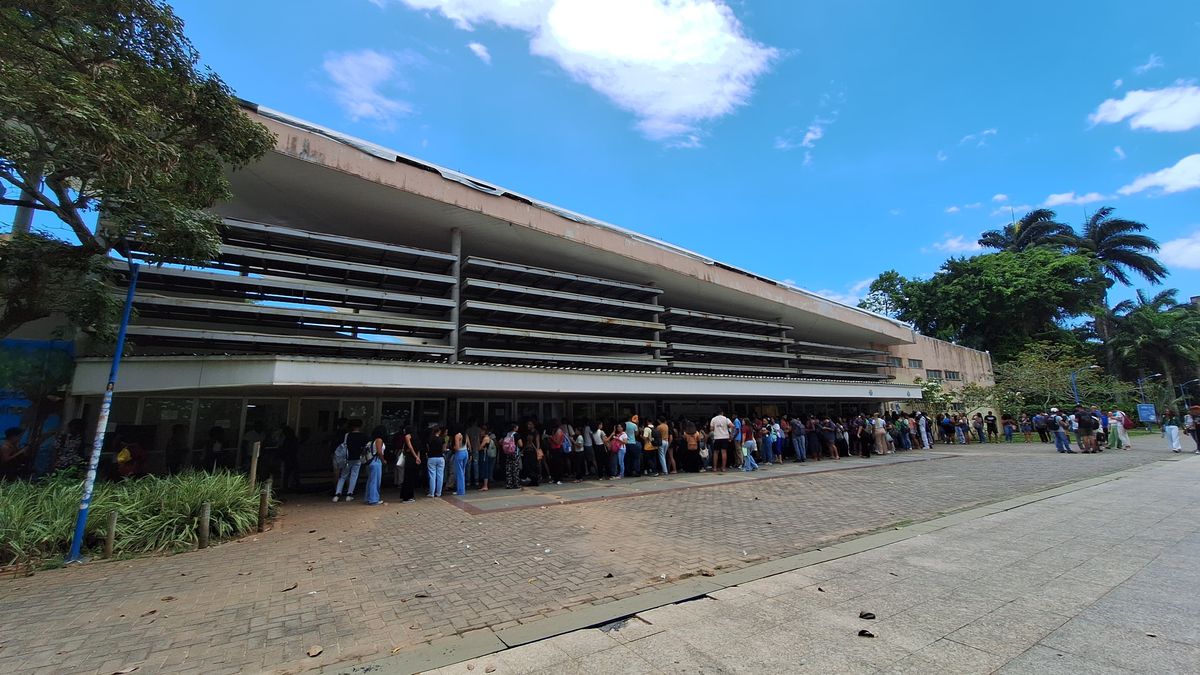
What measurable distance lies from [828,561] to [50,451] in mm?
14409

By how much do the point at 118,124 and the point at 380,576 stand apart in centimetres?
636

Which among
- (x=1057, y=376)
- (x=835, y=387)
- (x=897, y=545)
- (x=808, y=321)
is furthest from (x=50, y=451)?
(x=1057, y=376)

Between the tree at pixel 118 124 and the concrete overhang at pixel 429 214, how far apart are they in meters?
2.61

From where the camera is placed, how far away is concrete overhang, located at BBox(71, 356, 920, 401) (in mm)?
9203

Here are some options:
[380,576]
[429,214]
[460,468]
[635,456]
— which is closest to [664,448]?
[635,456]

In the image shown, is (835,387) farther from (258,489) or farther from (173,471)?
(173,471)

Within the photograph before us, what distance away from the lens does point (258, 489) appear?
845 centimetres

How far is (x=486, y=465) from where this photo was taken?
466 inches

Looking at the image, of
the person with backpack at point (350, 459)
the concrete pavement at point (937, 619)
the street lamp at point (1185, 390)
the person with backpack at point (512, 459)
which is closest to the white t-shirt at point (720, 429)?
the person with backpack at point (512, 459)

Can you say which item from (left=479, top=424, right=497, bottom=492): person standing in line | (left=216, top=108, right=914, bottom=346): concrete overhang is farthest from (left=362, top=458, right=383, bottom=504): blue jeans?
(left=216, top=108, right=914, bottom=346): concrete overhang

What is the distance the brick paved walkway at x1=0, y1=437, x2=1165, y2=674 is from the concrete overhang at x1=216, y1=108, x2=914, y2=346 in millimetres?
7234

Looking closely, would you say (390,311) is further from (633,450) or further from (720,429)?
(720,429)

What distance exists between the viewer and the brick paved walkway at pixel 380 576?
3.96 metres

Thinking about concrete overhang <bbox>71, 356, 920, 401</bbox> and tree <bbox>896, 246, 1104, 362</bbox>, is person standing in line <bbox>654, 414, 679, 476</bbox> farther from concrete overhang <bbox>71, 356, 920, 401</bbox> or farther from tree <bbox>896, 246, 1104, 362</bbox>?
tree <bbox>896, 246, 1104, 362</bbox>
